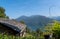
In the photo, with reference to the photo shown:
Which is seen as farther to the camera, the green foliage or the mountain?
the mountain

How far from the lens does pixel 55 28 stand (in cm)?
2116

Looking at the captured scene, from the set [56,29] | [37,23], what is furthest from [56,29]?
[37,23]

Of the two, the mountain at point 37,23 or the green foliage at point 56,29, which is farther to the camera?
the mountain at point 37,23

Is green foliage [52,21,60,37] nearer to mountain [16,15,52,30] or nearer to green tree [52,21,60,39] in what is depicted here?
green tree [52,21,60,39]

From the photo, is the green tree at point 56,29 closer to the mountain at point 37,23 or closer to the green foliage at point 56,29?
the green foliage at point 56,29

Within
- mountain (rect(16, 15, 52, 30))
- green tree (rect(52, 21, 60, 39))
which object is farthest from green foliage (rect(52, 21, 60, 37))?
mountain (rect(16, 15, 52, 30))

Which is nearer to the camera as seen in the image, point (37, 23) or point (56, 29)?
point (56, 29)

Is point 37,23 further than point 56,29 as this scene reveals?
Yes

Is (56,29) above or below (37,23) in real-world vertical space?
below

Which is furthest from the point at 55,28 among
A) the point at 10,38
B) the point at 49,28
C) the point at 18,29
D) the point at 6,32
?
the point at 10,38

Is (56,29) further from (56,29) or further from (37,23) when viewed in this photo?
(37,23)

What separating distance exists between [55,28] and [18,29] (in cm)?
371

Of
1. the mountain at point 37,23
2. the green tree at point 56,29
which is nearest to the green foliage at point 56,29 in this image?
the green tree at point 56,29

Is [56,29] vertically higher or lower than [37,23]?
lower
